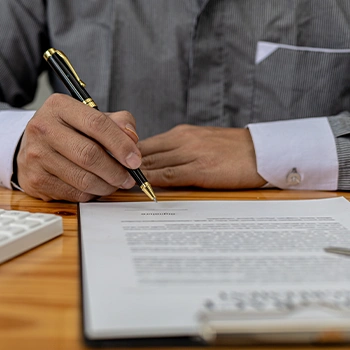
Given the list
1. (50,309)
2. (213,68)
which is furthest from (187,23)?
(50,309)

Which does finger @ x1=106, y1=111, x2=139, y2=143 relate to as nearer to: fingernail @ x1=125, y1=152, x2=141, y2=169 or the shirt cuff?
fingernail @ x1=125, y1=152, x2=141, y2=169

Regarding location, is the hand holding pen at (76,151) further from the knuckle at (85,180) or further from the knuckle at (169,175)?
the knuckle at (169,175)

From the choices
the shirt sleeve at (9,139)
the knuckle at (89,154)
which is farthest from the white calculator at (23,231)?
the shirt sleeve at (9,139)

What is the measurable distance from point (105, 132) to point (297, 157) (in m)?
0.33

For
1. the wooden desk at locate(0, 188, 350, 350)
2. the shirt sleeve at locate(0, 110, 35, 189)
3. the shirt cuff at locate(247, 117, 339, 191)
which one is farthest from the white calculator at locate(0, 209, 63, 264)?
the shirt cuff at locate(247, 117, 339, 191)

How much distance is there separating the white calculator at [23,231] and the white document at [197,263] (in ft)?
0.10

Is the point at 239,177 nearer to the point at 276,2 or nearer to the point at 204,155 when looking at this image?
the point at 204,155

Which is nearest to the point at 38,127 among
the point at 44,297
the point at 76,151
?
the point at 76,151

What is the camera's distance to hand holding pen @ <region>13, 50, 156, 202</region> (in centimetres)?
60

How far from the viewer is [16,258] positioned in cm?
44

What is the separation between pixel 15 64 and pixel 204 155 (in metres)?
0.45

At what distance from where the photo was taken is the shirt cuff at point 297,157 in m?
0.78

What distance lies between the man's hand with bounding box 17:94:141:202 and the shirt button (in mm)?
260

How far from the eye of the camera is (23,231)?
46 cm
